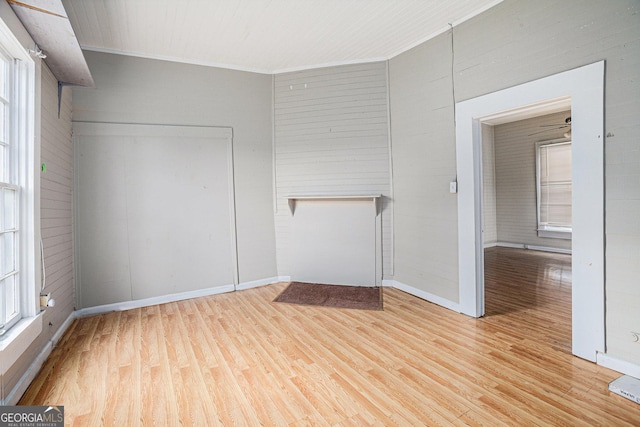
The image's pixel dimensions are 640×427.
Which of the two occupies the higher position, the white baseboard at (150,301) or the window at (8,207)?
the window at (8,207)

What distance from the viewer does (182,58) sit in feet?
12.7

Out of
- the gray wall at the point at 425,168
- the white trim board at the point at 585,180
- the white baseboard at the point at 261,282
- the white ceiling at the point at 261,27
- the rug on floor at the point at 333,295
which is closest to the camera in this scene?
the white trim board at the point at 585,180

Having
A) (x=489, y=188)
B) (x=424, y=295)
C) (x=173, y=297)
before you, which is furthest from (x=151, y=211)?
(x=489, y=188)

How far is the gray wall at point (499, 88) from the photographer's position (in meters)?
2.08

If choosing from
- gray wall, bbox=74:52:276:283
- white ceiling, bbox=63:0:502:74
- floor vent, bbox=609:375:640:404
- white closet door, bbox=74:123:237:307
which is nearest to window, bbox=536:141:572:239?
white ceiling, bbox=63:0:502:74

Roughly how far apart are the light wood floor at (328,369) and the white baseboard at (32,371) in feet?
0.16

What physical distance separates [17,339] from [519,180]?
8516 mm

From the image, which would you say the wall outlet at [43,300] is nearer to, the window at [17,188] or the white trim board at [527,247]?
the window at [17,188]

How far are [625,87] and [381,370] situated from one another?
8.49 ft

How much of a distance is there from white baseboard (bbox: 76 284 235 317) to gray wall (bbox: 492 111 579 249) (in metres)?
6.63

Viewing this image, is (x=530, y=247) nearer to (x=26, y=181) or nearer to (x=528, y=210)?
(x=528, y=210)

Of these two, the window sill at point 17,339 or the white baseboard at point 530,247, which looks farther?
the white baseboard at point 530,247

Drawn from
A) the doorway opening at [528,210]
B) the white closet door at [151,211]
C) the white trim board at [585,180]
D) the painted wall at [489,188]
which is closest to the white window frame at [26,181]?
the white closet door at [151,211]

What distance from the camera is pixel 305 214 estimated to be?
4477 millimetres
